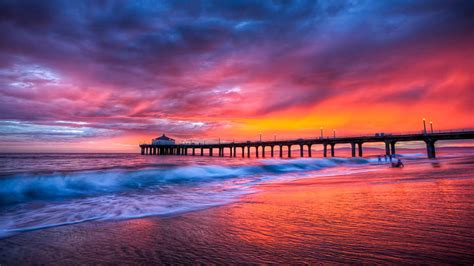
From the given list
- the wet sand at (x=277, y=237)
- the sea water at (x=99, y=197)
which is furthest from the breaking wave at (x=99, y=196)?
the wet sand at (x=277, y=237)

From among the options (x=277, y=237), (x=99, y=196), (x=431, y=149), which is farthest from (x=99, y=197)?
(x=431, y=149)

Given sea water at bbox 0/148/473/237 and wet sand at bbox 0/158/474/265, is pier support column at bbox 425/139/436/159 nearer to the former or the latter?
sea water at bbox 0/148/473/237

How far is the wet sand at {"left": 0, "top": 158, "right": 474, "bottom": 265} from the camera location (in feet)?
9.46

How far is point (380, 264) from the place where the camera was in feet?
8.32

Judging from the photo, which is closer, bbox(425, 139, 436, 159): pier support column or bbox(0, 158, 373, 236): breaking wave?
bbox(0, 158, 373, 236): breaking wave

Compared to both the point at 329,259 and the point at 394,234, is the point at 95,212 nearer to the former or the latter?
the point at 329,259

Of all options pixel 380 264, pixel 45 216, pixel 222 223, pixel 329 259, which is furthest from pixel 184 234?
pixel 45 216

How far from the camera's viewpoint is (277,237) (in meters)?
3.61

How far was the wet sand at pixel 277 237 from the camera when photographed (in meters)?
2.88

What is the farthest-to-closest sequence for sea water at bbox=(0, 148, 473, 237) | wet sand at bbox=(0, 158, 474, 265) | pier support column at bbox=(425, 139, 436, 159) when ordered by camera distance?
pier support column at bbox=(425, 139, 436, 159) → sea water at bbox=(0, 148, 473, 237) → wet sand at bbox=(0, 158, 474, 265)

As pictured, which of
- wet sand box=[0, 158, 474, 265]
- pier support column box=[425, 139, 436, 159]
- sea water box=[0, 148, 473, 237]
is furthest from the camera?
pier support column box=[425, 139, 436, 159]

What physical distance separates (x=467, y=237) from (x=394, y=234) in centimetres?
81

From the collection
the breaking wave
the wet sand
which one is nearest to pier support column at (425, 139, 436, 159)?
the breaking wave

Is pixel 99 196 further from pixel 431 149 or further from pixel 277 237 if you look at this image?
pixel 431 149
